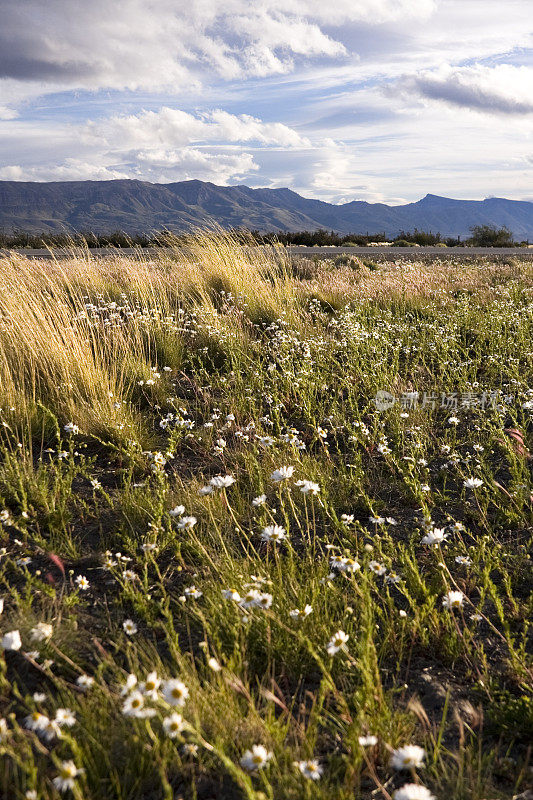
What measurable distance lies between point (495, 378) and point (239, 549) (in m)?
3.98

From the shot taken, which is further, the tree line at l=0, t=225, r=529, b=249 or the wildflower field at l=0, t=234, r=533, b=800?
the tree line at l=0, t=225, r=529, b=249

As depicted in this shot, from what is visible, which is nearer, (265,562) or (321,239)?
(265,562)

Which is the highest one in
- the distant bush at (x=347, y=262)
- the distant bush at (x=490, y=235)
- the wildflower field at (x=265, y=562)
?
the distant bush at (x=490, y=235)

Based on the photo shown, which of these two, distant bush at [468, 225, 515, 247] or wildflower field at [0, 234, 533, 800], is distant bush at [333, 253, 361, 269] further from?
distant bush at [468, 225, 515, 247]

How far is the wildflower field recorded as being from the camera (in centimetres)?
174

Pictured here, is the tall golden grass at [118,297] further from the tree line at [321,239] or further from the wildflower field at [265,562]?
the tree line at [321,239]

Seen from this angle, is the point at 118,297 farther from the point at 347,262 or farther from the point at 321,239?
the point at 321,239

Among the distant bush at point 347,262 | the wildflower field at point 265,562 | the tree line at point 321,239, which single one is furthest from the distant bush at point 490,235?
the wildflower field at point 265,562

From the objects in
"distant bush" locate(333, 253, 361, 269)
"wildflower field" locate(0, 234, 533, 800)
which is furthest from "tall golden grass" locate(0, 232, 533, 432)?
"distant bush" locate(333, 253, 361, 269)

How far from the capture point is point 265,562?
282 cm

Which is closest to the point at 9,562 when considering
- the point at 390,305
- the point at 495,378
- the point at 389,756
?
the point at 389,756

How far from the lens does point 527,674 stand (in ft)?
7.07

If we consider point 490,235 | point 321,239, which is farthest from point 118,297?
point 490,235

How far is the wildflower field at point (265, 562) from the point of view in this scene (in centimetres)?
174
